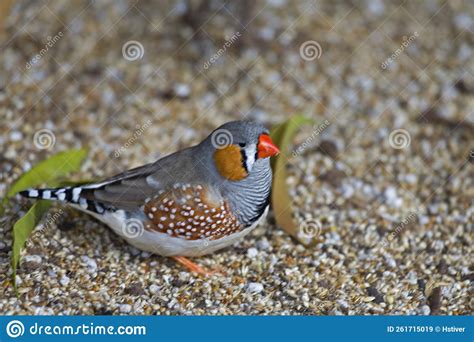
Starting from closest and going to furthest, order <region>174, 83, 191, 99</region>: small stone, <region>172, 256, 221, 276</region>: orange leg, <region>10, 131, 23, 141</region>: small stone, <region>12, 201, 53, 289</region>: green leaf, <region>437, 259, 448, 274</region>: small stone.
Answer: <region>12, 201, 53, 289</region>: green leaf, <region>172, 256, 221, 276</region>: orange leg, <region>437, 259, 448, 274</region>: small stone, <region>10, 131, 23, 141</region>: small stone, <region>174, 83, 191, 99</region>: small stone

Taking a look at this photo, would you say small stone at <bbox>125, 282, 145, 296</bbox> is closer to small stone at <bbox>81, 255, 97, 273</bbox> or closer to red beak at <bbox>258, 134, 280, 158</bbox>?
small stone at <bbox>81, 255, 97, 273</bbox>

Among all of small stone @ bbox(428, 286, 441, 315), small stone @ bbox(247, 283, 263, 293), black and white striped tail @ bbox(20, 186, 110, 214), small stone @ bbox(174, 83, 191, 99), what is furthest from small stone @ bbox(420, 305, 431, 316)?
small stone @ bbox(174, 83, 191, 99)

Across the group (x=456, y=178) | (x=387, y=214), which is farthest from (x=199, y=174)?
(x=456, y=178)

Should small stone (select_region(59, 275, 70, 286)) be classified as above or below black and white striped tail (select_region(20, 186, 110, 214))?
below

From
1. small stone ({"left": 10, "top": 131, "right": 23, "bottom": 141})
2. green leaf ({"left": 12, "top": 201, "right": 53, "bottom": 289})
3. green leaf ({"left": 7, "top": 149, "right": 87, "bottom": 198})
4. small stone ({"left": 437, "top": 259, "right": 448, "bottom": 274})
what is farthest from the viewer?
small stone ({"left": 10, "top": 131, "right": 23, "bottom": 141})

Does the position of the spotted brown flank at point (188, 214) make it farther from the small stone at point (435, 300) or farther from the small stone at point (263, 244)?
the small stone at point (435, 300)

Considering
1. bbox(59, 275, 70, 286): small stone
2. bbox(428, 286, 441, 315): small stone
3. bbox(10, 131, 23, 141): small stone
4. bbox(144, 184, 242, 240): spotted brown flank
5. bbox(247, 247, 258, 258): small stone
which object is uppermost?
bbox(10, 131, 23, 141): small stone

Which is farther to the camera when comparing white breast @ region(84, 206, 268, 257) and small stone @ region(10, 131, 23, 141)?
small stone @ region(10, 131, 23, 141)

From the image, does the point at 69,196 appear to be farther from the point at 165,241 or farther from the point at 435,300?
the point at 435,300

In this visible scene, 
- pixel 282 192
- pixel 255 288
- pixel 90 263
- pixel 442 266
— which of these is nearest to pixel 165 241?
pixel 90 263
